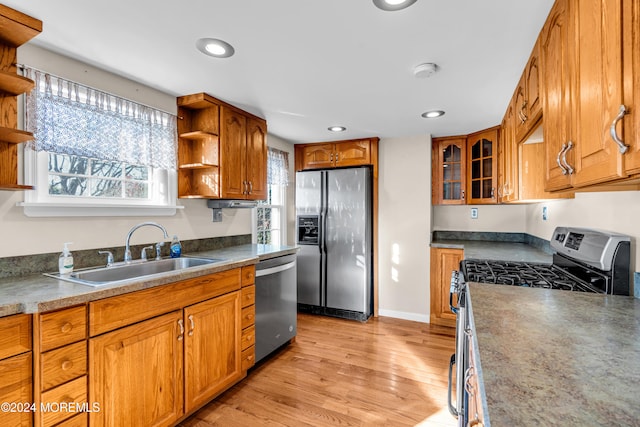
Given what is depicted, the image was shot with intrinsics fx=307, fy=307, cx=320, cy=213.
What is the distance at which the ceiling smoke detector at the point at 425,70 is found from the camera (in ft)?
5.96

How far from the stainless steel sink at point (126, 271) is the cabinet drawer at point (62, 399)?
1.39ft

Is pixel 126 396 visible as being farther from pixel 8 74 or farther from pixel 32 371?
pixel 8 74

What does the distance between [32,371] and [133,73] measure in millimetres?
1718

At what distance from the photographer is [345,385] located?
2.25 meters

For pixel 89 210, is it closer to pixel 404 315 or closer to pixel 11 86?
pixel 11 86

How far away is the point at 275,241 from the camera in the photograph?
379 cm

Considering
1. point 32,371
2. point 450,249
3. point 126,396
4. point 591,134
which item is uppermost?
point 591,134

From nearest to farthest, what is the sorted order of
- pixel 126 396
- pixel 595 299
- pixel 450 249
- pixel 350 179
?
pixel 595 299, pixel 126 396, pixel 450 249, pixel 350 179

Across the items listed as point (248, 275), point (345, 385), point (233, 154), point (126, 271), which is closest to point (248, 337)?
point (248, 275)

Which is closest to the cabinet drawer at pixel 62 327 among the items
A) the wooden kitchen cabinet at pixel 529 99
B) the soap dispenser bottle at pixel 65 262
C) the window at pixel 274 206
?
the soap dispenser bottle at pixel 65 262

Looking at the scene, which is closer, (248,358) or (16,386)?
(16,386)

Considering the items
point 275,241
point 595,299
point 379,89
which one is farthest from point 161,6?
point 275,241

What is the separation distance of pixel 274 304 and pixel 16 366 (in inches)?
65.0

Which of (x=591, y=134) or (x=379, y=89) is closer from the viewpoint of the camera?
(x=591, y=134)
